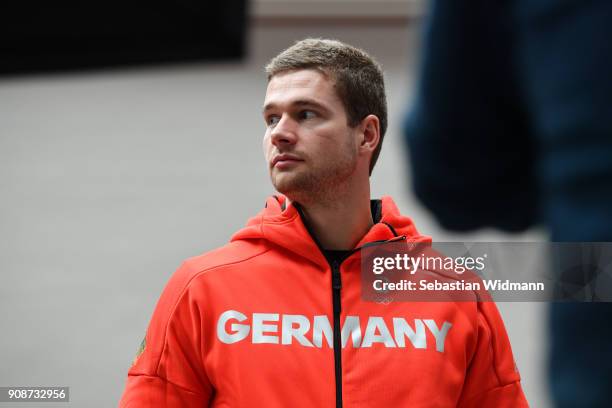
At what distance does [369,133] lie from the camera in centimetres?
154

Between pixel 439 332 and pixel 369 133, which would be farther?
pixel 369 133

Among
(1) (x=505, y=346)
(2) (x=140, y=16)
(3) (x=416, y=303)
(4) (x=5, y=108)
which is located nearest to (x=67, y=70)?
(2) (x=140, y=16)

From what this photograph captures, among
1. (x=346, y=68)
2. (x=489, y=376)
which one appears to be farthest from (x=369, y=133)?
(x=489, y=376)

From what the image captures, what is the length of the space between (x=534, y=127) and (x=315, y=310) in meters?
0.89

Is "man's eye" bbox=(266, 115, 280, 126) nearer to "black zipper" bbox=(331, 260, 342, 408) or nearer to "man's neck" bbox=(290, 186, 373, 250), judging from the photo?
"man's neck" bbox=(290, 186, 373, 250)

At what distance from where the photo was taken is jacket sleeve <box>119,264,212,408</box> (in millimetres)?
1357

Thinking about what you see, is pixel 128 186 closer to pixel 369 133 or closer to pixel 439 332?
pixel 369 133

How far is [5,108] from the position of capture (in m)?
3.87

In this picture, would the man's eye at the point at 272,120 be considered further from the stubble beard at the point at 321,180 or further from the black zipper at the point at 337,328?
the black zipper at the point at 337,328

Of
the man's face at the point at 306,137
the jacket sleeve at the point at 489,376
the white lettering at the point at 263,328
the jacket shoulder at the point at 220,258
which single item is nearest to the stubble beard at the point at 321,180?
the man's face at the point at 306,137

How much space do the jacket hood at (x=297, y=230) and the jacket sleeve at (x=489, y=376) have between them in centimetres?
20

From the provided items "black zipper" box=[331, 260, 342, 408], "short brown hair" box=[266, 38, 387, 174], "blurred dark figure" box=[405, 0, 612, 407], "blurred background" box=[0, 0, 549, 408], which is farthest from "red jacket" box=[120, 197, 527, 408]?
"blurred background" box=[0, 0, 549, 408]

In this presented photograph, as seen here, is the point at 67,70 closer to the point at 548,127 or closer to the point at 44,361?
the point at 548,127

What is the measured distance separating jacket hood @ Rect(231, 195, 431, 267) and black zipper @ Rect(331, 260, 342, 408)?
0.10 ft
